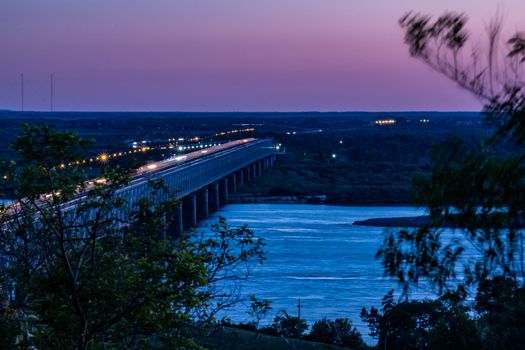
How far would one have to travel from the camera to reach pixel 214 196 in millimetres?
61500

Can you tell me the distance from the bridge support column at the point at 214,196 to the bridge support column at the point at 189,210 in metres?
8.09

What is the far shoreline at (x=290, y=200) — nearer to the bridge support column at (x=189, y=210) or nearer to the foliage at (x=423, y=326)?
the bridge support column at (x=189, y=210)

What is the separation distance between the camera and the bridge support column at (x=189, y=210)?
5153 centimetres

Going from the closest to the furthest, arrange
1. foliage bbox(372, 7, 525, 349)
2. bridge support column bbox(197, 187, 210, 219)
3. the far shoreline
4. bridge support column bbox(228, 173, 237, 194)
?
1. foliage bbox(372, 7, 525, 349)
2. bridge support column bbox(197, 187, 210, 219)
3. the far shoreline
4. bridge support column bbox(228, 173, 237, 194)

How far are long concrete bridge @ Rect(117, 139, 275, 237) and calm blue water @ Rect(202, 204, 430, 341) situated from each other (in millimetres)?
2141

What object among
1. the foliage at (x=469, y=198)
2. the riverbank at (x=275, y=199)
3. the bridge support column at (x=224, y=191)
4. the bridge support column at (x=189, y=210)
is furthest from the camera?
the bridge support column at (x=224, y=191)

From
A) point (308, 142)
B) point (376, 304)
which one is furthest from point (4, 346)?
point (308, 142)

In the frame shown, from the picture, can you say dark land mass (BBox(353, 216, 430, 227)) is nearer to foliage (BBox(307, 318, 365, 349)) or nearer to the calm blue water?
the calm blue water

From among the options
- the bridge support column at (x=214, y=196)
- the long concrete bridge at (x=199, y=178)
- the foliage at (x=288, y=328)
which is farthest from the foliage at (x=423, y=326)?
the bridge support column at (x=214, y=196)

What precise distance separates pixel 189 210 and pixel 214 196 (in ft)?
31.3

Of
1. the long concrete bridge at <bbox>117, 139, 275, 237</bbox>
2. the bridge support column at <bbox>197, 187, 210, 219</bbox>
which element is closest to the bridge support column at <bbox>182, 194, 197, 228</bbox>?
the long concrete bridge at <bbox>117, 139, 275, 237</bbox>

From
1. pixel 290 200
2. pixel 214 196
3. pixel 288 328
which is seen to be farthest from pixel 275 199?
pixel 288 328

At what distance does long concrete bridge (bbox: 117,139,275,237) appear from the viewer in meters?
41.2

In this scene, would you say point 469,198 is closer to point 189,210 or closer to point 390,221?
point 390,221
